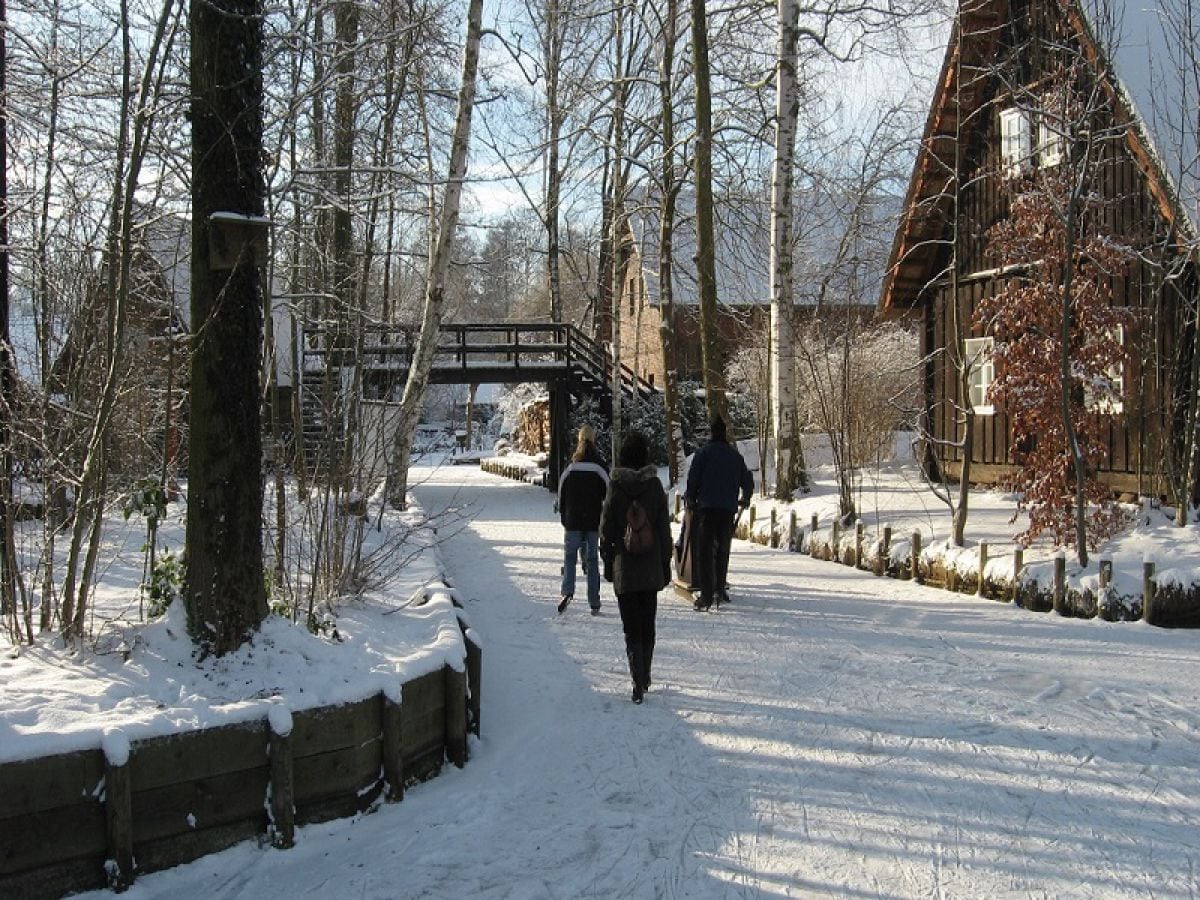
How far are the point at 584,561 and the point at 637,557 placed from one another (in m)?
3.39

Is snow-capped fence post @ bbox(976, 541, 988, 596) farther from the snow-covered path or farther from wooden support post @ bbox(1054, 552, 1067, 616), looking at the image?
the snow-covered path

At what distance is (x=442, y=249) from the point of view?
14.0 meters

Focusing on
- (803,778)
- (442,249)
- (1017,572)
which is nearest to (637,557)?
(803,778)

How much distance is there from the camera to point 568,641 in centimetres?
873

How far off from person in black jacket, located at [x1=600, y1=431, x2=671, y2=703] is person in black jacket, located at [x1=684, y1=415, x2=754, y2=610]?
253 cm

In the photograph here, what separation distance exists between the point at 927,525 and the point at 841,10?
9885mm

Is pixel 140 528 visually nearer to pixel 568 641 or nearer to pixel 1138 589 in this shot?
pixel 568 641

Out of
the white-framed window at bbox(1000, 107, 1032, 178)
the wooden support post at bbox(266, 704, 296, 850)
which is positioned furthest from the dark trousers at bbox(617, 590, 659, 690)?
the white-framed window at bbox(1000, 107, 1032, 178)

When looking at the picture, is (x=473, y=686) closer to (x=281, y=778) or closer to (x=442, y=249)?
(x=281, y=778)

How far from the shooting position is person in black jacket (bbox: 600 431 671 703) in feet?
22.2

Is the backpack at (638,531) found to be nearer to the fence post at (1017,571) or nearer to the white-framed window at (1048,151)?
the fence post at (1017,571)

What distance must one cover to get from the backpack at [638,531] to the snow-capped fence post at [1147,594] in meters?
5.01

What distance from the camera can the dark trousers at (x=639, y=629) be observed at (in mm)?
6840

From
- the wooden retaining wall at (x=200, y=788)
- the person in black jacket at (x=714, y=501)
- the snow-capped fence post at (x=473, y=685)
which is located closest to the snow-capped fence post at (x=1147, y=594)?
the person in black jacket at (x=714, y=501)
